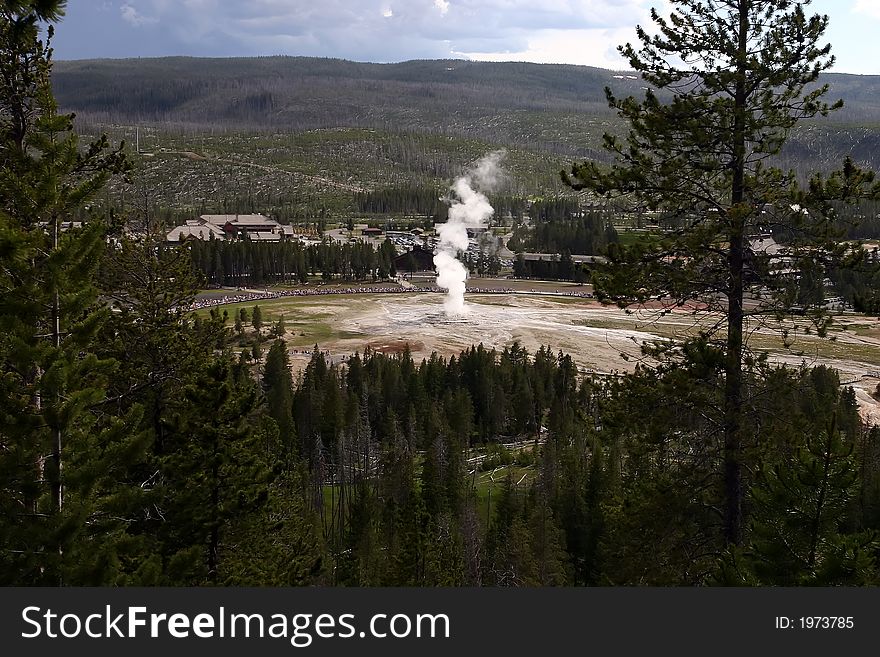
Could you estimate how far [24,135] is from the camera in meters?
11.4

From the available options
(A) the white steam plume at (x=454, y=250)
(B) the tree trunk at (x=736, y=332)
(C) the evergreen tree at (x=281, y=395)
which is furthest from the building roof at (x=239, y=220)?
(B) the tree trunk at (x=736, y=332)

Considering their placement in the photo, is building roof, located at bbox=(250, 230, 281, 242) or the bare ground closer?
the bare ground

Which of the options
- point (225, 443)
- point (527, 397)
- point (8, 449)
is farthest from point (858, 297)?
point (527, 397)

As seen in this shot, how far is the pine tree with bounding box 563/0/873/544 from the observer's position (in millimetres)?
A: 11953

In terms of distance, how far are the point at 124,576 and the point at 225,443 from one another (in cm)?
421

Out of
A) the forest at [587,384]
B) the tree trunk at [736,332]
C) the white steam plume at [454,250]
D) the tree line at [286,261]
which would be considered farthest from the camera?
the tree line at [286,261]

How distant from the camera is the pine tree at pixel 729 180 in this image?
11953 mm

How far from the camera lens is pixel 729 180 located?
12703mm

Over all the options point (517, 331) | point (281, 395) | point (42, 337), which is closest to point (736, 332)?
point (42, 337)

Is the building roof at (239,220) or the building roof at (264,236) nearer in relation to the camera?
the building roof at (264,236)

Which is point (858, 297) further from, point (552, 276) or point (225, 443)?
point (552, 276)

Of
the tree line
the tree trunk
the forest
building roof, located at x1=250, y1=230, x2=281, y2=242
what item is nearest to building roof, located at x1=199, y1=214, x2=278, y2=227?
building roof, located at x1=250, y1=230, x2=281, y2=242

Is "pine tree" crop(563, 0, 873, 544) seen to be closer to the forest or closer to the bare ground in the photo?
the forest

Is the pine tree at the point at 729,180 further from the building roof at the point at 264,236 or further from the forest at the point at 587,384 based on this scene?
the building roof at the point at 264,236
